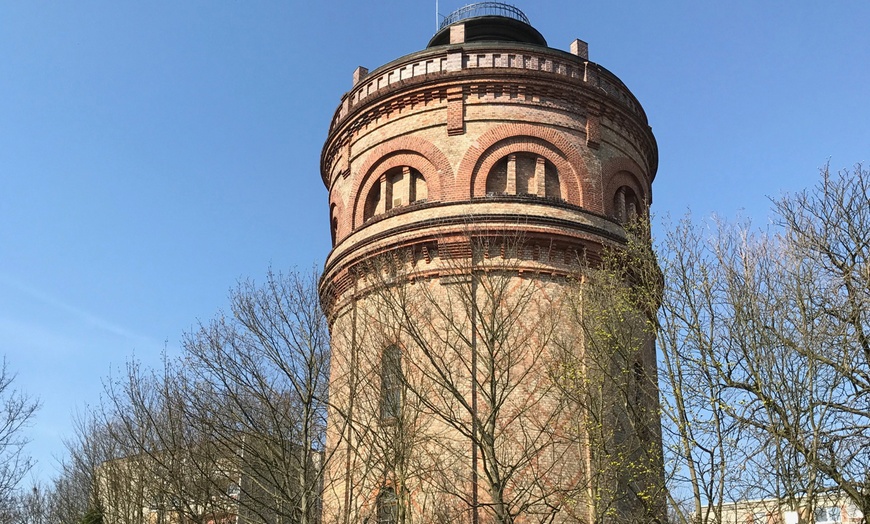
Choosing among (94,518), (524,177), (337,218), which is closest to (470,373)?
(524,177)

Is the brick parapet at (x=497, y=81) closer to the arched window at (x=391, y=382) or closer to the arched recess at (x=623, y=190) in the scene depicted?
the arched recess at (x=623, y=190)

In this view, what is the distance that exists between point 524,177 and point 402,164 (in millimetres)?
2753

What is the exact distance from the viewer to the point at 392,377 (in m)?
13.8

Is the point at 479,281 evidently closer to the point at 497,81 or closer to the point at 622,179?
the point at 497,81

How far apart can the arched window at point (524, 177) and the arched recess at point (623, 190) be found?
136cm

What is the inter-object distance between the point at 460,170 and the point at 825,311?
7870 mm

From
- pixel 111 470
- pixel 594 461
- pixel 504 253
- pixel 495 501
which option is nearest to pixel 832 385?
pixel 594 461

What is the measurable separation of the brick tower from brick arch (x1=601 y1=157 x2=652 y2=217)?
72 mm

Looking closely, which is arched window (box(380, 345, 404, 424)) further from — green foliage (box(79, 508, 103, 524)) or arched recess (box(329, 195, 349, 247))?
green foliage (box(79, 508, 103, 524))

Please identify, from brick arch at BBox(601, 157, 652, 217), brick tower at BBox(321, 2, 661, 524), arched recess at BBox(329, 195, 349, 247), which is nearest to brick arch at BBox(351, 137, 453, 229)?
brick tower at BBox(321, 2, 661, 524)

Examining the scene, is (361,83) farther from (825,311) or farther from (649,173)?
(825,311)

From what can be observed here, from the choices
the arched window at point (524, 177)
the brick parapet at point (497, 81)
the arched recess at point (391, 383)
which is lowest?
the arched recess at point (391, 383)

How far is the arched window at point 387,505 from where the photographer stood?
41.3 feet

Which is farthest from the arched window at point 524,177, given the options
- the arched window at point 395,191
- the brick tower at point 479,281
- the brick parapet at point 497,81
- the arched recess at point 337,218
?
the arched recess at point 337,218
